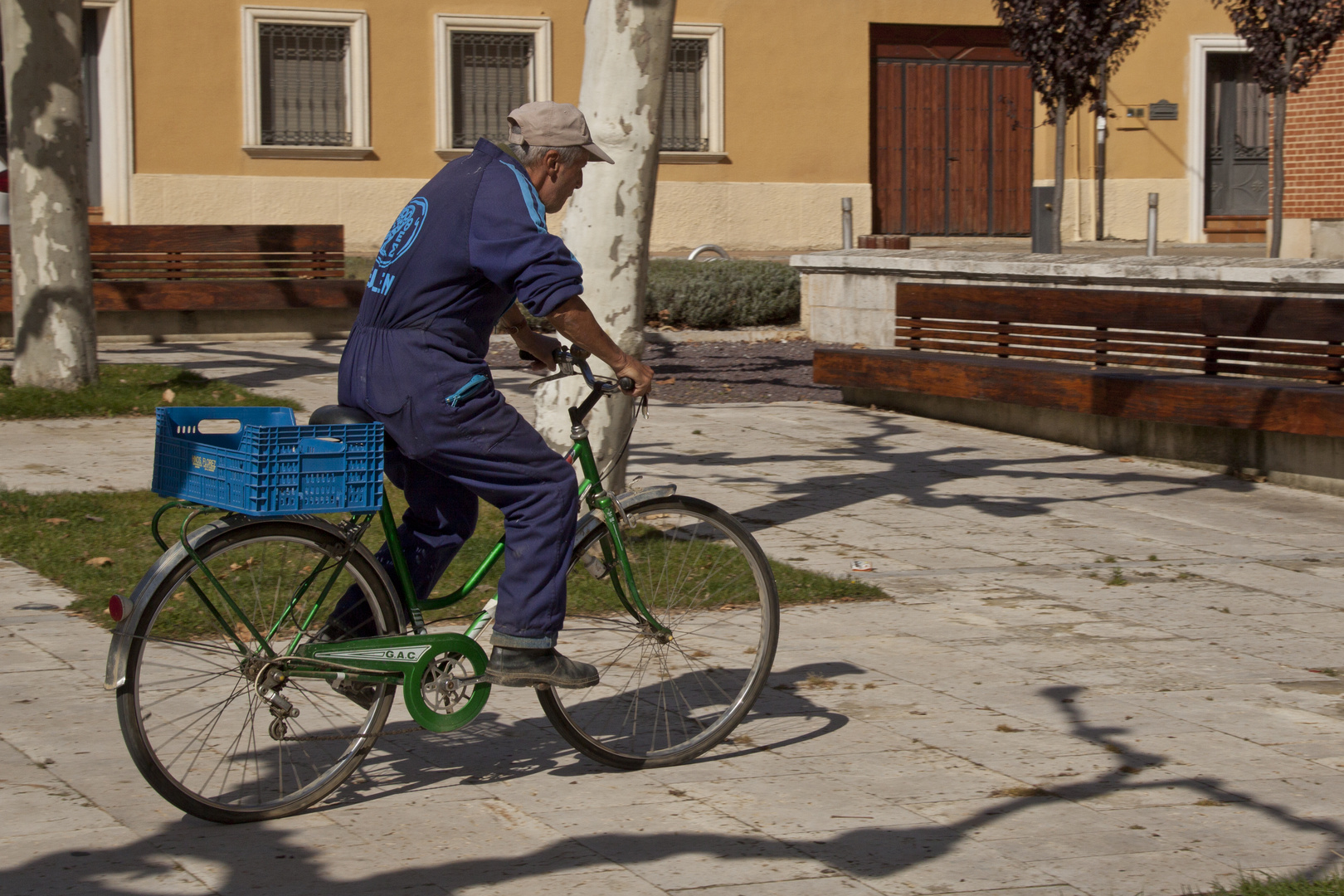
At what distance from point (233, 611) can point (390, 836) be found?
70 cm

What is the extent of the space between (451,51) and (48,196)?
14534 millimetres

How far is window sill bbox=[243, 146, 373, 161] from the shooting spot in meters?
24.0

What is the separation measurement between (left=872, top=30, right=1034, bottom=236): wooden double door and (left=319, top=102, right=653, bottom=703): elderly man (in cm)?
2441

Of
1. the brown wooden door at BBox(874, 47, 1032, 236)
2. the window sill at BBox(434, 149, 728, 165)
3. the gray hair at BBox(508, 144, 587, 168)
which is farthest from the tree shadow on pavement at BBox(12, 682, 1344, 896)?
the brown wooden door at BBox(874, 47, 1032, 236)

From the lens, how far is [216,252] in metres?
16.1

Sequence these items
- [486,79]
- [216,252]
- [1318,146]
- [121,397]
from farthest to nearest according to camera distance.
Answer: [486,79]
[1318,146]
[216,252]
[121,397]

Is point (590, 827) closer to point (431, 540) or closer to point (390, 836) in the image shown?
point (390, 836)

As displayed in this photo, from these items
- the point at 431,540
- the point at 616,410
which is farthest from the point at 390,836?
the point at 616,410

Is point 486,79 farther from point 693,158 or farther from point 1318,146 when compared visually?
point 1318,146

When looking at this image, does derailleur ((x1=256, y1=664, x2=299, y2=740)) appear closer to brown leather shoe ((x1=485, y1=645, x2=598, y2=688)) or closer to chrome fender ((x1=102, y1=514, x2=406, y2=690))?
chrome fender ((x1=102, y1=514, x2=406, y2=690))

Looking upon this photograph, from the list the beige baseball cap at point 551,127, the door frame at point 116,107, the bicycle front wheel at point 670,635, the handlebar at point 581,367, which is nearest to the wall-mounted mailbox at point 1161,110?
the door frame at point 116,107

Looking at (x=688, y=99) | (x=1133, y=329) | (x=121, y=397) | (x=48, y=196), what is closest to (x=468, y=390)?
(x=1133, y=329)

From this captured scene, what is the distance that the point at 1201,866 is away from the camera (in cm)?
388

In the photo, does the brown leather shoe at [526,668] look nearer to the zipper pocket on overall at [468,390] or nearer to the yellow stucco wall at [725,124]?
the zipper pocket on overall at [468,390]
